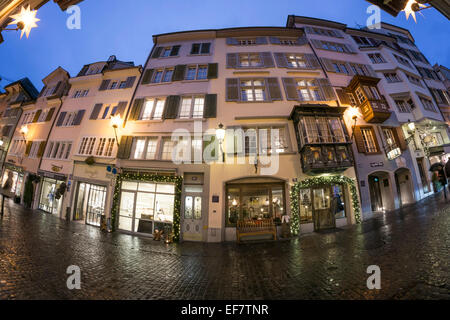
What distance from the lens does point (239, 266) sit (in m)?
5.32

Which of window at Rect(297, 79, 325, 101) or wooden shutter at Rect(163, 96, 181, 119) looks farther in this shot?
window at Rect(297, 79, 325, 101)

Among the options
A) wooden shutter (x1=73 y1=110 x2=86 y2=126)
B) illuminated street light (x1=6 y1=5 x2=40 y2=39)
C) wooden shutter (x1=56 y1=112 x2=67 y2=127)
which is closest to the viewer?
illuminated street light (x1=6 y1=5 x2=40 y2=39)

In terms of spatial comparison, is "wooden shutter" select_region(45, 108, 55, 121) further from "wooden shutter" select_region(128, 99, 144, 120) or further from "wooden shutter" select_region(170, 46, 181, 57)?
"wooden shutter" select_region(170, 46, 181, 57)

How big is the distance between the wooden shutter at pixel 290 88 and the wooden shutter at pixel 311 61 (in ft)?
8.78

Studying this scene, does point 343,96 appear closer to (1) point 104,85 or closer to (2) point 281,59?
(2) point 281,59

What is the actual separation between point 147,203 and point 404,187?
19.7m

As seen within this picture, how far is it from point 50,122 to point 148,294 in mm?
21128

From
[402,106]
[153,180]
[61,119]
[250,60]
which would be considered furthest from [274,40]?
[61,119]

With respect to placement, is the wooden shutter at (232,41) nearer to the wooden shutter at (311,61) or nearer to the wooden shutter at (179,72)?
the wooden shutter at (179,72)

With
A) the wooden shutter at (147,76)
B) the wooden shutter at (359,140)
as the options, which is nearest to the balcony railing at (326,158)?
the wooden shutter at (359,140)

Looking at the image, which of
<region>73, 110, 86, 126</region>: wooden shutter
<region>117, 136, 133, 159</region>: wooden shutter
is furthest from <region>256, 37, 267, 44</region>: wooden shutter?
<region>73, 110, 86, 126</region>: wooden shutter

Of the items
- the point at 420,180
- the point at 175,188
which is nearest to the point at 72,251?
the point at 175,188

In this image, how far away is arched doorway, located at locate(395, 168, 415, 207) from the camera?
474 inches

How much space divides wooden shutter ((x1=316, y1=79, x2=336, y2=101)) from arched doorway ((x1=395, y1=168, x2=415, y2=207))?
7.94 metres
